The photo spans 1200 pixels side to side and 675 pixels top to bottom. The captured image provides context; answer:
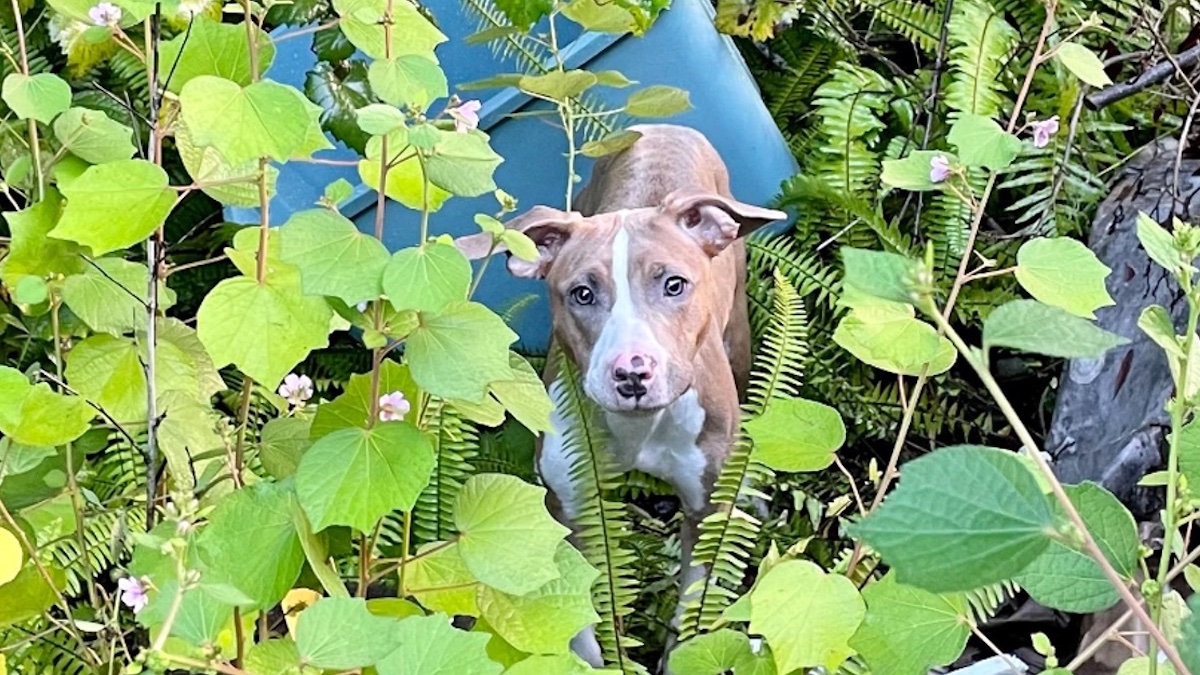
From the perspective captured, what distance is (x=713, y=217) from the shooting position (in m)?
2.75

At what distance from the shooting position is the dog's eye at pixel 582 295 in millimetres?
2602

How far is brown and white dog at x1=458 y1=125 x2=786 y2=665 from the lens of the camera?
2424 millimetres

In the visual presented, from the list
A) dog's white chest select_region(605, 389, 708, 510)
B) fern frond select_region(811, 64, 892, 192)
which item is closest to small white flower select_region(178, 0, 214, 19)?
dog's white chest select_region(605, 389, 708, 510)

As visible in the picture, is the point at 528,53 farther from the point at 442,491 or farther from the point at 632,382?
the point at 442,491

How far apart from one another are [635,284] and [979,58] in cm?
125

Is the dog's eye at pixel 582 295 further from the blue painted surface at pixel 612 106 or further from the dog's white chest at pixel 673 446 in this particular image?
the blue painted surface at pixel 612 106

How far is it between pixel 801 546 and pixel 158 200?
821mm

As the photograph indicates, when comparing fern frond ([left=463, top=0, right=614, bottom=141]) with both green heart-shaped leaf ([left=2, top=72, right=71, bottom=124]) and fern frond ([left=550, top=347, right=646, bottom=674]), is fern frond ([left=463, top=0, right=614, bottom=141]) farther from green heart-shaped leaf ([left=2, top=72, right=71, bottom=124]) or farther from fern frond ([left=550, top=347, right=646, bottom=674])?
green heart-shaped leaf ([left=2, top=72, right=71, bottom=124])

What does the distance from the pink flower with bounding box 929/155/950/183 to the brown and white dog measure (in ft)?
3.09

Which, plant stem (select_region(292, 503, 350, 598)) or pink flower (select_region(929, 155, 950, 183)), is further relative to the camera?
pink flower (select_region(929, 155, 950, 183))

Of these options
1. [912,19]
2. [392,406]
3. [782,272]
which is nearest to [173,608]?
[392,406]

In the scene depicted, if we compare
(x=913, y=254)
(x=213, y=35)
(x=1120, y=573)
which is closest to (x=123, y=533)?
(x=213, y=35)

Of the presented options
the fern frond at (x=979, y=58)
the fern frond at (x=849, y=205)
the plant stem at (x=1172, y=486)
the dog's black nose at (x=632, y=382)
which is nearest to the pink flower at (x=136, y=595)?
the plant stem at (x=1172, y=486)

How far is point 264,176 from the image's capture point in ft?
4.44
